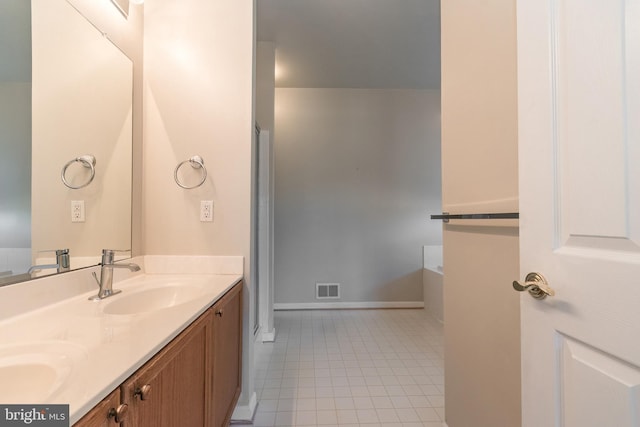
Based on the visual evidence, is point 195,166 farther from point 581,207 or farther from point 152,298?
point 581,207

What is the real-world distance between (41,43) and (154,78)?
617mm

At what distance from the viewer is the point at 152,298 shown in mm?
1266

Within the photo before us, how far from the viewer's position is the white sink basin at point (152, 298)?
1123mm

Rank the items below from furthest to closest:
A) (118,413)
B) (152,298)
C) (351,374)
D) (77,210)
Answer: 1. (351,374)
2. (152,298)
3. (77,210)
4. (118,413)

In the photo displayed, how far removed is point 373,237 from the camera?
3.51 m

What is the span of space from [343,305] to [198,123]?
2736 mm

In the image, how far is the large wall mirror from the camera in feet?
2.77

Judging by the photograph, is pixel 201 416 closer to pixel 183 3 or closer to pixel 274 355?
pixel 274 355

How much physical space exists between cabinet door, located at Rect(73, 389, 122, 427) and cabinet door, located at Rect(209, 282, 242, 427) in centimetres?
54

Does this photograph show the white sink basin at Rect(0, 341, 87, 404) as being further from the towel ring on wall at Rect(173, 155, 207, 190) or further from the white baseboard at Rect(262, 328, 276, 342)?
the white baseboard at Rect(262, 328, 276, 342)

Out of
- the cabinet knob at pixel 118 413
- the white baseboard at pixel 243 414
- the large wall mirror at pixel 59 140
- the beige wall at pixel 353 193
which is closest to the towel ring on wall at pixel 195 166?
the large wall mirror at pixel 59 140

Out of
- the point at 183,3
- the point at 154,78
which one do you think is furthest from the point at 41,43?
the point at 183,3

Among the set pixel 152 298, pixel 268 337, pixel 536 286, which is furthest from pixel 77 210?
pixel 268 337
